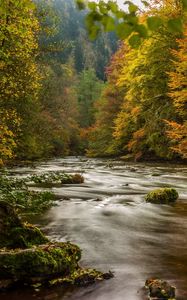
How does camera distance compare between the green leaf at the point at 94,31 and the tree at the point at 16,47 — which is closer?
the green leaf at the point at 94,31

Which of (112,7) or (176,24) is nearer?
(176,24)

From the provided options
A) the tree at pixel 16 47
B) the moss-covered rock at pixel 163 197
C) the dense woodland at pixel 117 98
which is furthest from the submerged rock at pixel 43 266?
the dense woodland at pixel 117 98

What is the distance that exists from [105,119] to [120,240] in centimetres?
3566

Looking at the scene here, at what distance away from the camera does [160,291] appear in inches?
187

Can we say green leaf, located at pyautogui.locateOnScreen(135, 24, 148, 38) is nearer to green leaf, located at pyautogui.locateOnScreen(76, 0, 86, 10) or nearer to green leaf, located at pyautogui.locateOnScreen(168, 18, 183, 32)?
green leaf, located at pyautogui.locateOnScreen(168, 18, 183, 32)

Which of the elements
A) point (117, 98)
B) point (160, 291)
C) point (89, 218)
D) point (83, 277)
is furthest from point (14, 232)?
point (117, 98)

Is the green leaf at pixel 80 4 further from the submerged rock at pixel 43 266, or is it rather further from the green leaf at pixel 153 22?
the submerged rock at pixel 43 266

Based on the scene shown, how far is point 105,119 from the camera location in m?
42.8

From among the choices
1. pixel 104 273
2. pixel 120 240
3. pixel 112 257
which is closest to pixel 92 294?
pixel 104 273

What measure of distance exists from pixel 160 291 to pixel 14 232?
2465 mm

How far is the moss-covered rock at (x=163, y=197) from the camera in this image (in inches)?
459

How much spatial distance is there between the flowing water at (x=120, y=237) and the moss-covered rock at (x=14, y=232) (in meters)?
0.85

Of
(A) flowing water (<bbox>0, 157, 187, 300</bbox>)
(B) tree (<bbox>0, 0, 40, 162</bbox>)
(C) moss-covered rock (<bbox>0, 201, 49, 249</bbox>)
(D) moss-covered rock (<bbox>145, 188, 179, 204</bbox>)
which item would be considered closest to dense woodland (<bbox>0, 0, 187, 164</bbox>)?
(B) tree (<bbox>0, 0, 40, 162</bbox>)

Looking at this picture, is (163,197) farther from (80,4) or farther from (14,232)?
(80,4)
